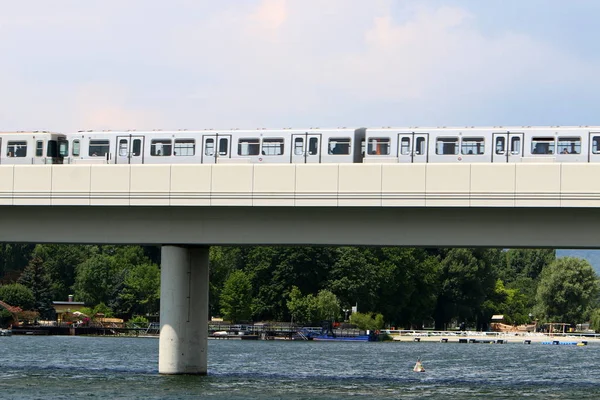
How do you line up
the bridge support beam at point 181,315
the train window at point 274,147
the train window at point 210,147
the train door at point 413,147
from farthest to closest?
1. the train window at point 210,147
2. the train window at point 274,147
3. the train door at point 413,147
4. the bridge support beam at point 181,315

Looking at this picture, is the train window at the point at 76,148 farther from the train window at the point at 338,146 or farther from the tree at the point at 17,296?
the tree at the point at 17,296

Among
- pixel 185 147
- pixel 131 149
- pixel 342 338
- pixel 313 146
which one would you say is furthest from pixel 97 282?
pixel 313 146

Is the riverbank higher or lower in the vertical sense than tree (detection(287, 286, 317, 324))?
lower

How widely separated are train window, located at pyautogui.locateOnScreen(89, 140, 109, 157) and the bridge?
5617 mm

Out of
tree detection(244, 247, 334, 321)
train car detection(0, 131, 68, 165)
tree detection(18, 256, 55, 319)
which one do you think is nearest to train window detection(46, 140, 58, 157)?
train car detection(0, 131, 68, 165)

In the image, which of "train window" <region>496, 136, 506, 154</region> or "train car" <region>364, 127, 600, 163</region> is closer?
"train car" <region>364, 127, 600, 163</region>

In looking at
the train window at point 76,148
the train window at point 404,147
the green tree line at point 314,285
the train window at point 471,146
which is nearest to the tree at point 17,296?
the green tree line at point 314,285

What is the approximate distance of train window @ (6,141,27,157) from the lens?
66312 millimetres

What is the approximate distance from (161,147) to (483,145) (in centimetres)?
1851

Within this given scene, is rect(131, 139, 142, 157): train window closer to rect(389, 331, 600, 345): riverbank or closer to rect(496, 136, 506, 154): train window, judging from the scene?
rect(496, 136, 506, 154): train window

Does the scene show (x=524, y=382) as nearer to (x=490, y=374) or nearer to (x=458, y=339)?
(x=490, y=374)

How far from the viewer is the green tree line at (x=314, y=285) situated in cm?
17038

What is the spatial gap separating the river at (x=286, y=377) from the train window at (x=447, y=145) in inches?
506

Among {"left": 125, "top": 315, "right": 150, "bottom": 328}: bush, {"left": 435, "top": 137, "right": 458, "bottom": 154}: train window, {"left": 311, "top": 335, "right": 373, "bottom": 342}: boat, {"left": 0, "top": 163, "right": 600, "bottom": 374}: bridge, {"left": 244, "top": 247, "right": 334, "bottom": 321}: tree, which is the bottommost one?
{"left": 311, "top": 335, "right": 373, "bottom": 342}: boat
